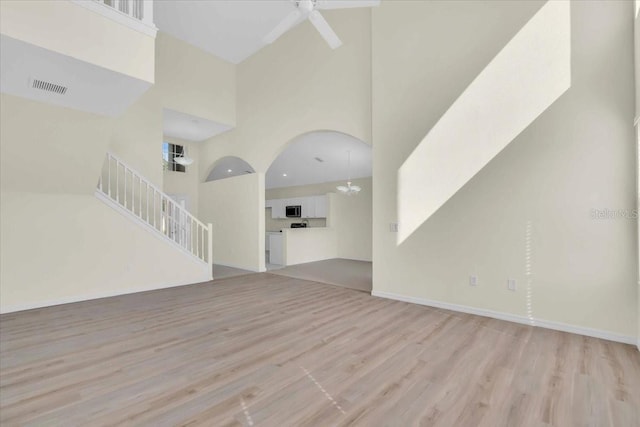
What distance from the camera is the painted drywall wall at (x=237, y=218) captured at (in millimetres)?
6789

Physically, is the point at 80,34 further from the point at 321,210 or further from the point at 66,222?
the point at 321,210

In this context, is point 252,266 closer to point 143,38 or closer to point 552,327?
point 143,38

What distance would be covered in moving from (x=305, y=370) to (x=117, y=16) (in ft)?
11.1

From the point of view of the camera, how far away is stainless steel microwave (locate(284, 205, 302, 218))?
10.3m

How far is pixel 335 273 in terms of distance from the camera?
22.2ft

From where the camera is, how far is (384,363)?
2.46m

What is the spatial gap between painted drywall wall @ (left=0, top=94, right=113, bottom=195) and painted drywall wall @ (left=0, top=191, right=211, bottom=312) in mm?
344

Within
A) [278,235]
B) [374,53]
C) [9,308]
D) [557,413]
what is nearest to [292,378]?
[557,413]

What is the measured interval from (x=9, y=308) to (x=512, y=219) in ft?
21.7

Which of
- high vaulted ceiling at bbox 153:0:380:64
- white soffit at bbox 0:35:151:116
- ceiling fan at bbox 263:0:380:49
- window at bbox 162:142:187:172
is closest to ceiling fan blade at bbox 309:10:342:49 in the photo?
ceiling fan at bbox 263:0:380:49

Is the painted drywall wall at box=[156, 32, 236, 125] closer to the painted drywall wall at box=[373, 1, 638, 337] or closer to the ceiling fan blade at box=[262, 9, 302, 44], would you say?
Result: the ceiling fan blade at box=[262, 9, 302, 44]

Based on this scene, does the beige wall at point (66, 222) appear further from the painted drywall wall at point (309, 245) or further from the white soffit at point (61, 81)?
the painted drywall wall at point (309, 245)

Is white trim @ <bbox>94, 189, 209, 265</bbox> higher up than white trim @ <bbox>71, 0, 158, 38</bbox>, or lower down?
lower down

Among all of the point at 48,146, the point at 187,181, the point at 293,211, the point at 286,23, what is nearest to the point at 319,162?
the point at 293,211
